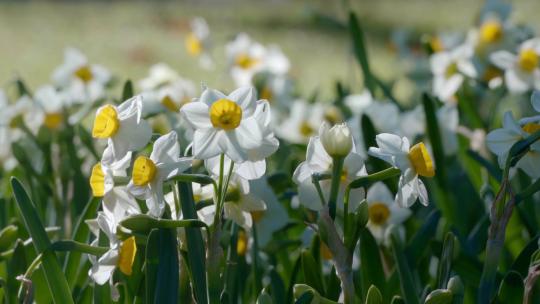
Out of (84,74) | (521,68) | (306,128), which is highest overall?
(84,74)

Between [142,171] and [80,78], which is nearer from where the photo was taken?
[142,171]

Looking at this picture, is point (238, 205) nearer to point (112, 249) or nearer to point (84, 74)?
point (112, 249)

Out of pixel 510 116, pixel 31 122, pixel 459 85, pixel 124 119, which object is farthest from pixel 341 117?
pixel 124 119

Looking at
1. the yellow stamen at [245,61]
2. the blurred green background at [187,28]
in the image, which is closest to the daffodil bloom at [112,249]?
the yellow stamen at [245,61]

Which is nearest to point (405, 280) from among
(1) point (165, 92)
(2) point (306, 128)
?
(1) point (165, 92)

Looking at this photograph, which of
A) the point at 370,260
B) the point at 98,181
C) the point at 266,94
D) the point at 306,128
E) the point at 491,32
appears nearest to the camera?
the point at 98,181

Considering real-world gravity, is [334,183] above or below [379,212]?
above
